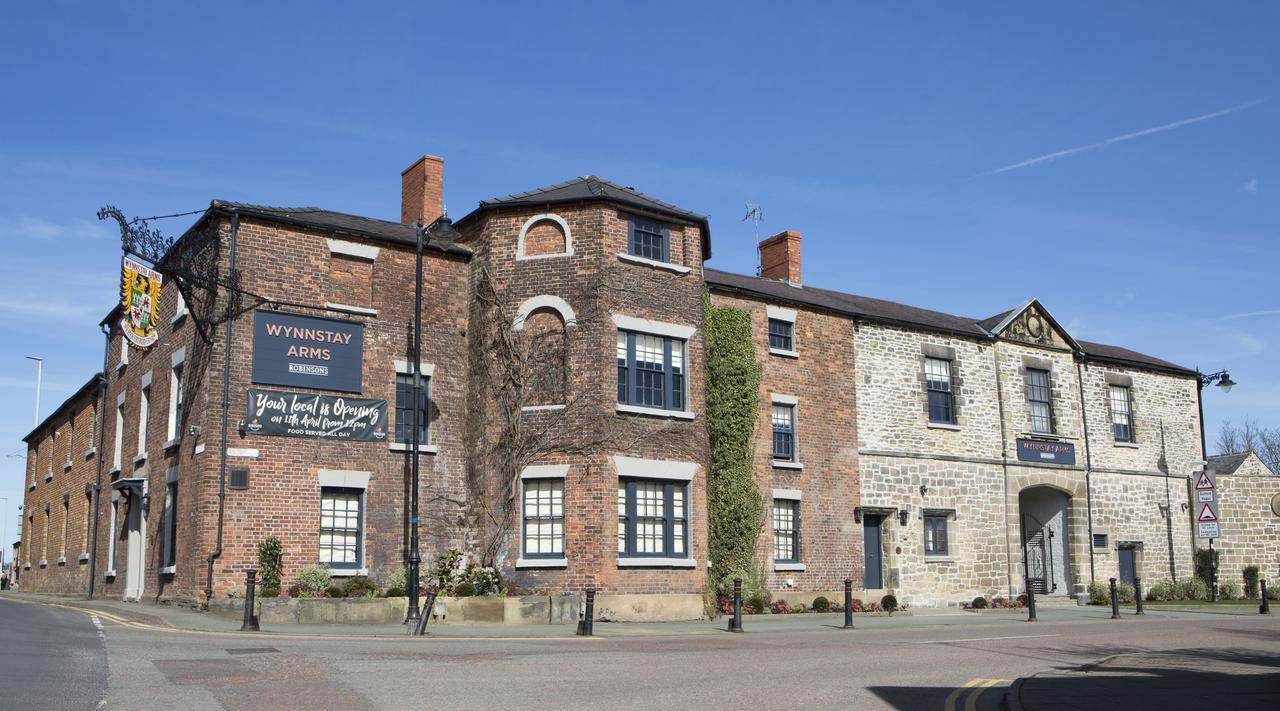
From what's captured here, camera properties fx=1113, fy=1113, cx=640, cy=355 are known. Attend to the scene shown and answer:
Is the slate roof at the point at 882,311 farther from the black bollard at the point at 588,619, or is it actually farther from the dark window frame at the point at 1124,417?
the black bollard at the point at 588,619

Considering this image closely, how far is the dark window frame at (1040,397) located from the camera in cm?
3400

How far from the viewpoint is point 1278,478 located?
3791 centimetres

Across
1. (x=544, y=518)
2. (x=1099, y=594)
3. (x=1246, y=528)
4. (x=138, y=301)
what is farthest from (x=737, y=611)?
(x=1246, y=528)

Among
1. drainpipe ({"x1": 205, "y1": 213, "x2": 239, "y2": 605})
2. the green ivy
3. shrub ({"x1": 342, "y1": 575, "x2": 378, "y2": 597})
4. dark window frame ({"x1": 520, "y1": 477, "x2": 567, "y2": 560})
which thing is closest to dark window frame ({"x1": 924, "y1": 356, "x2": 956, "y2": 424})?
the green ivy

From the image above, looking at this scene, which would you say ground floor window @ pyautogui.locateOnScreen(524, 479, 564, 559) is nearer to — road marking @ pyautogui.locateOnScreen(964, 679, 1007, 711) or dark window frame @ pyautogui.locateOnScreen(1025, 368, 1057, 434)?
road marking @ pyautogui.locateOnScreen(964, 679, 1007, 711)

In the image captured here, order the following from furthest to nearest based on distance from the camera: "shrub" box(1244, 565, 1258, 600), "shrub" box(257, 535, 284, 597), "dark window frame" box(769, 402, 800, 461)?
"shrub" box(1244, 565, 1258, 600) < "dark window frame" box(769, 402, 800, 461) < "shrub" box(257, 535, 284, 597)

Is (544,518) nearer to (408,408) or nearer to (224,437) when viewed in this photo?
(408,408)

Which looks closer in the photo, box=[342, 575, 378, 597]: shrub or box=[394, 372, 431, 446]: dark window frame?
box=[342, 575, 378, 597]: shrub

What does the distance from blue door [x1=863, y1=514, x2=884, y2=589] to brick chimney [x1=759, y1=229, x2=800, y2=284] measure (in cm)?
757

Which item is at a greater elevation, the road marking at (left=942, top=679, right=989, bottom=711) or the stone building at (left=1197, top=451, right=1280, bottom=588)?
the stone building at (left=1197, top=451, right=1280, bottom=588)

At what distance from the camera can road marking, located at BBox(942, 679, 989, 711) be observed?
10375 mm

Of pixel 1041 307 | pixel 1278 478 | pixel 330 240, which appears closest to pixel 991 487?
pixel 1041 307

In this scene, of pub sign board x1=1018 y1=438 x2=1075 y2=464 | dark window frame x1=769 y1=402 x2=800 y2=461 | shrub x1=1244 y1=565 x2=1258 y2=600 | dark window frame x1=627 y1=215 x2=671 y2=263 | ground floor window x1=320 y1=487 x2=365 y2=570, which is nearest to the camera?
ground floor window x1=320 y1=487 x2=365 y2=570

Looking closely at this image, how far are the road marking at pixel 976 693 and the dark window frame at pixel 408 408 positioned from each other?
14877mm
